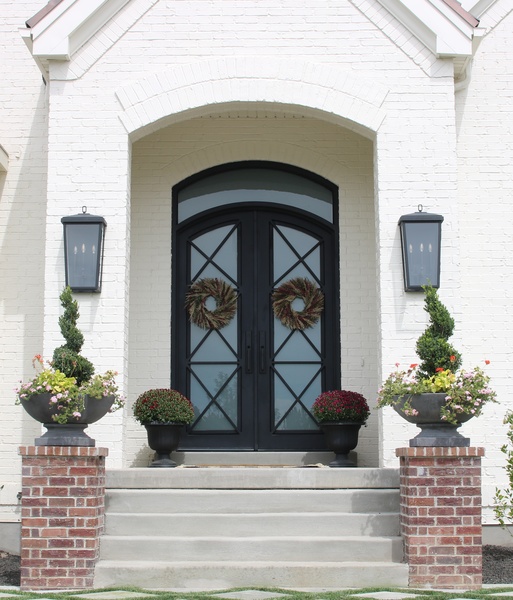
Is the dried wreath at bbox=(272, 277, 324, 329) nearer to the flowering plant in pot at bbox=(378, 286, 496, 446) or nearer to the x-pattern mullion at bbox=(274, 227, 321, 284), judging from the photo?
the x-pattern mullion at bbox=(274, 227, 321, 284)

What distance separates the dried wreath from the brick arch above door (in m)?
1.80

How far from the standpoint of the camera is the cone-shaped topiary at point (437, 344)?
6324 millimetres

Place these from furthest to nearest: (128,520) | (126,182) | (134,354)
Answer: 1. (134,354)
2. (126,182)
3. (128,520)

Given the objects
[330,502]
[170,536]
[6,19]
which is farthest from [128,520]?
[6,19]

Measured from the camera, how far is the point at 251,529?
6523 millimetres

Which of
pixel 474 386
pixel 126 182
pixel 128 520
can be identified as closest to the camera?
pixel 474 386

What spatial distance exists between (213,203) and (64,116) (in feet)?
6.28

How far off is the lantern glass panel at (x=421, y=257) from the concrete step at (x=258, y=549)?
2.18 meters

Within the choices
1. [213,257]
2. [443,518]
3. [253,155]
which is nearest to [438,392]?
[443,518]

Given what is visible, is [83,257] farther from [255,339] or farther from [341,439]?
[341,439]

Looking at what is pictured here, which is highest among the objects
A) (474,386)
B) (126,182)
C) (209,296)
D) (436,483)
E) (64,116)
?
(64,116)

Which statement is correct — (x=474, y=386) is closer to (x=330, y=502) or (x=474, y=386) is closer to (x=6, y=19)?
(x=330, y=502)

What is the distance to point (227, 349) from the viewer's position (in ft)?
29.5

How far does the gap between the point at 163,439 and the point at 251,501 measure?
1.52 m
